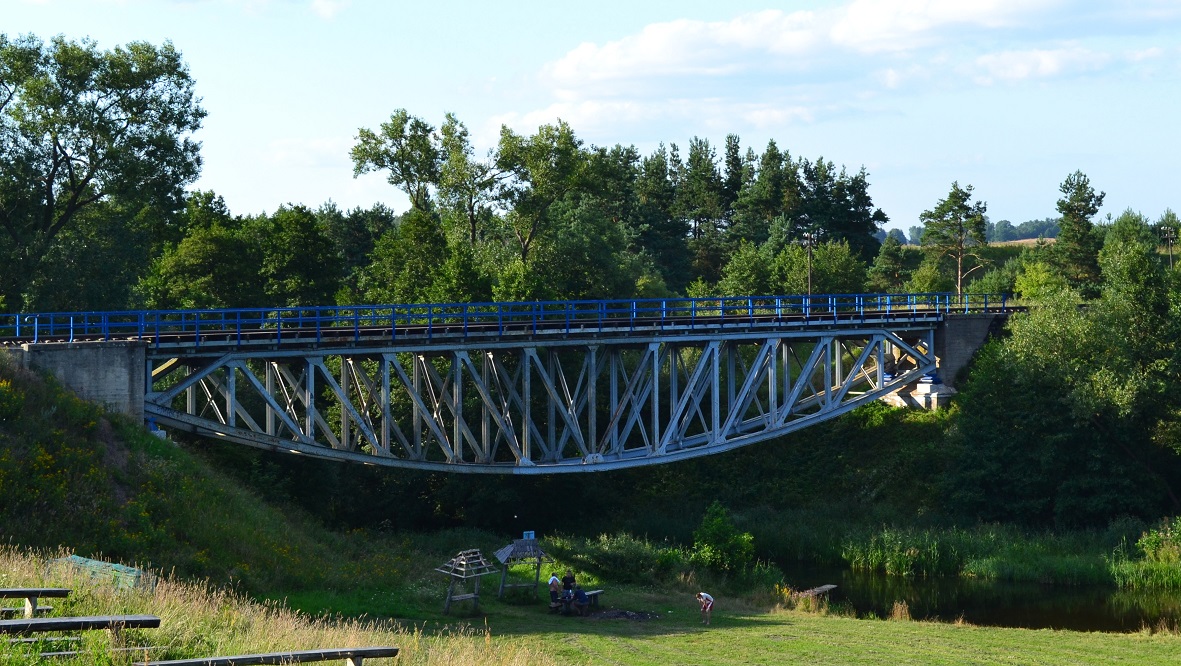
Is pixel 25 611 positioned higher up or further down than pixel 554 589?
higher up

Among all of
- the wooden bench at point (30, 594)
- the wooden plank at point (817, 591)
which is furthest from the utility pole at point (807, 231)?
the wooden bench at point (30, 594)

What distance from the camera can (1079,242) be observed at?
80.7m

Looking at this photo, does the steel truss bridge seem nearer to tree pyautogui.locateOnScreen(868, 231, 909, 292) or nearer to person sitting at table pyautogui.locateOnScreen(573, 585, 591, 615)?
person sitting at table pyautogui.locateOnScreen(573, 585, 591, 615)

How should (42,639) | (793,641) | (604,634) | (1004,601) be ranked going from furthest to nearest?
(1004,601) < (604,634) < (793,641) < (42,639)

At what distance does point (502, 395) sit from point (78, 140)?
2635 centimetres

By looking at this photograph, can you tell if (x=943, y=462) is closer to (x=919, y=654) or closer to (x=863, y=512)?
(x=863, y=512)

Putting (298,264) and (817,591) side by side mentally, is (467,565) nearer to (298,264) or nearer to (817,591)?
(817,591)

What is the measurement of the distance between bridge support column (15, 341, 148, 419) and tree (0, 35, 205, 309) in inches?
682

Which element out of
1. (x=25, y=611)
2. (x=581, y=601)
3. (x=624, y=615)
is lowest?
(x=624, y=615)

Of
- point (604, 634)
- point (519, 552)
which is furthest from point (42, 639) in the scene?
point (519, 552)

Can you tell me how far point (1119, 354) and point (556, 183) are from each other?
39.9 m

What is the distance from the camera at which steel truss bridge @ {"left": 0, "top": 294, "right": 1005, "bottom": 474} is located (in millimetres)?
40031

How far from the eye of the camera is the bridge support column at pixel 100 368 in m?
36.5

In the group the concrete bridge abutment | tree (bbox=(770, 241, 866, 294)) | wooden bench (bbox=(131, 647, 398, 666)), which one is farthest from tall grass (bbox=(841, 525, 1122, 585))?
tree (bbox=(770, 241, 866, 294))
